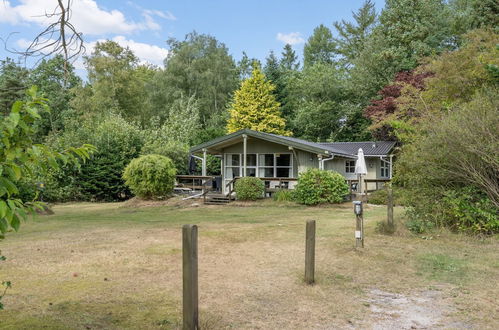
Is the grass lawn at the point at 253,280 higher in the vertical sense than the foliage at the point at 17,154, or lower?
lower

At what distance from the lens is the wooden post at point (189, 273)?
11.1 feet

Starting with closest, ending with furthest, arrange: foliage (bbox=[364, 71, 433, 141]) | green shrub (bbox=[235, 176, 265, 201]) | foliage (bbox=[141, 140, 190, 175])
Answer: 1. green shrub (bbox=[235, 176, 265, 201])
2. foliage (bbox=[141, 140, 190, 175])
3. foliage (bbox=[364, 71, 433, 141])

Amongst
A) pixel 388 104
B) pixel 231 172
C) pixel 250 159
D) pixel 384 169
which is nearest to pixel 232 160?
pixel 231 172

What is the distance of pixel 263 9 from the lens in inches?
577

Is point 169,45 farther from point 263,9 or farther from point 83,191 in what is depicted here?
point 263,9

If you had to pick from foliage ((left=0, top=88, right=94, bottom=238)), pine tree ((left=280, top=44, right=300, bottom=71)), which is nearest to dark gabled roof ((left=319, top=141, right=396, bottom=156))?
pine tree ((left=280, top=44, right=300, bottom=71))

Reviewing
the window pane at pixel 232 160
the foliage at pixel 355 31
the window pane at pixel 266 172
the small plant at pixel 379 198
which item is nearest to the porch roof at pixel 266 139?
the window pane at pixel 232 160

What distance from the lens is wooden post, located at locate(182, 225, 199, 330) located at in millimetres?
3387

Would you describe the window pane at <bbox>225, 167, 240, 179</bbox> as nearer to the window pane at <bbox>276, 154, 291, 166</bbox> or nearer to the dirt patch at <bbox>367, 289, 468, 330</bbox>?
the window pane at <bbox>276, 154, 291, 166</bbox>

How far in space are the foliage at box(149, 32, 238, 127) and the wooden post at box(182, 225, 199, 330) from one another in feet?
108

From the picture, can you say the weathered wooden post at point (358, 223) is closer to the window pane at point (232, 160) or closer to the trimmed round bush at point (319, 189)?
the trimmed round bush at point (319, 189)

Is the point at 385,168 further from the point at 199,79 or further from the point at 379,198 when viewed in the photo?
the point at 199,79

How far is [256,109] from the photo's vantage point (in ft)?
109

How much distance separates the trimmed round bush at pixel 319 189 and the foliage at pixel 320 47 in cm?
3231
